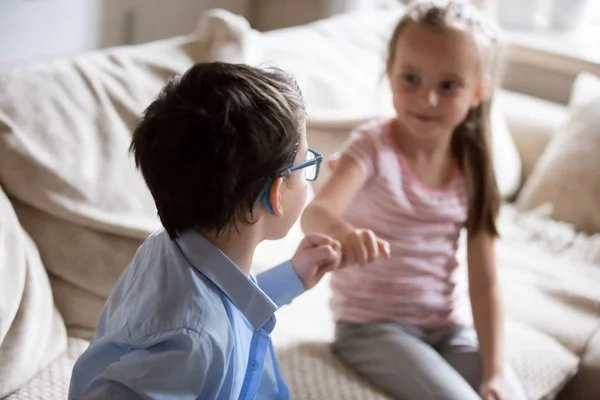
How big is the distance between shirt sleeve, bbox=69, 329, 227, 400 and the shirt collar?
86 millimetres

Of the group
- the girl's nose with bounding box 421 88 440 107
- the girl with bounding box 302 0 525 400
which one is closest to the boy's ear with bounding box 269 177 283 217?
the girl with bounding box 302 0 525 400

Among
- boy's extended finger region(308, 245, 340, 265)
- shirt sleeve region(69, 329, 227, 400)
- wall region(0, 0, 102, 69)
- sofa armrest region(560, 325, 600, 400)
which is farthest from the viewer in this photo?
wall region(0, 0, 102, 69)

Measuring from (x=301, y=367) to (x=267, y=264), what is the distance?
0.29 metres

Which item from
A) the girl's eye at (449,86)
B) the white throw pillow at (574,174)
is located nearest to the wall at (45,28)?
the girl's eye at (449,86)

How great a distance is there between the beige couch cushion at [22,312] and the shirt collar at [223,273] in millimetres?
499

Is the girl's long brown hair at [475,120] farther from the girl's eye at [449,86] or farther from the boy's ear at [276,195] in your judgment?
the boy's ear at [276,195]

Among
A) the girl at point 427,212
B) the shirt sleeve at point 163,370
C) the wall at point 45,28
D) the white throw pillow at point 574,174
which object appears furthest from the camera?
the white throw pillow at point 574,174

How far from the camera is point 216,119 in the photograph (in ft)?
3.13

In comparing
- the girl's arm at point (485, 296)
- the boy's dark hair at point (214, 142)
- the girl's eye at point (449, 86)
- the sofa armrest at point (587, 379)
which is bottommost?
the sofa armrest at point (587, 379)

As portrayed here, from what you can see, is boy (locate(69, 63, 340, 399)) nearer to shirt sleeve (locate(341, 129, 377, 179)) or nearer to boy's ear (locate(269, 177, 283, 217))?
boy's ear (locate(269, 177, 283, 217))

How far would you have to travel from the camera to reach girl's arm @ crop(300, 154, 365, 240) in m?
1.36

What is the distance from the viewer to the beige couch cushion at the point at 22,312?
137cm

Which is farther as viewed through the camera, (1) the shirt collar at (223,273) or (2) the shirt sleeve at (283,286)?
(2) the shirt sleeve at (283,286)

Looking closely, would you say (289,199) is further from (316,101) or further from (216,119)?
(316,101)
